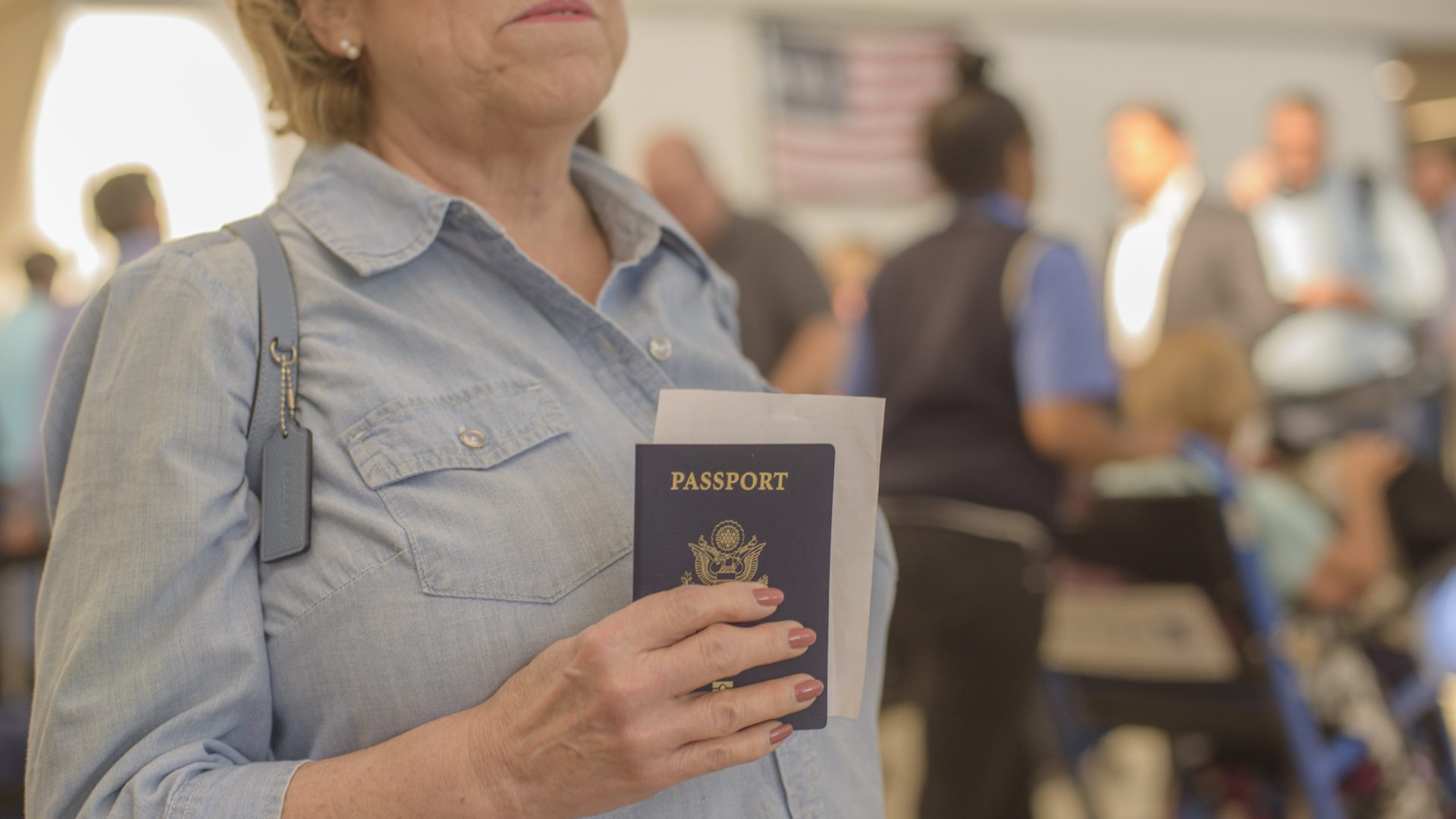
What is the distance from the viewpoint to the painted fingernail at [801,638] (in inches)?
30.4

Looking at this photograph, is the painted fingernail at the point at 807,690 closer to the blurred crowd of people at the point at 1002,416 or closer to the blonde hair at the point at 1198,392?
the blurred crowd of people at the point at 1002,416

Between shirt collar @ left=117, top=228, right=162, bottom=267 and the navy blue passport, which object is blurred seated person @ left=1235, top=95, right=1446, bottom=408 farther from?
the navy blue passport

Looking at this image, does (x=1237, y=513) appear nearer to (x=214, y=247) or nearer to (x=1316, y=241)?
(x=214, y=247)

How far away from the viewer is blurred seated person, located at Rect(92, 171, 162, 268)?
9.83ft

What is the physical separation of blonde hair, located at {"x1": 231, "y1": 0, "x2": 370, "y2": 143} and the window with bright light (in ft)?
16.7

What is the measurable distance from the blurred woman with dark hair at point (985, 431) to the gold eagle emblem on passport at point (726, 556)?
4.74 feet

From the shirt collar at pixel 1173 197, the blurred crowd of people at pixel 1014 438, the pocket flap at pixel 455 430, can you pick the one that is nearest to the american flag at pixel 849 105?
the shirt collar at pixel 1173 197

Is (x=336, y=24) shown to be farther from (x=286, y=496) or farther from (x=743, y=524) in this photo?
(x=743, y=524)

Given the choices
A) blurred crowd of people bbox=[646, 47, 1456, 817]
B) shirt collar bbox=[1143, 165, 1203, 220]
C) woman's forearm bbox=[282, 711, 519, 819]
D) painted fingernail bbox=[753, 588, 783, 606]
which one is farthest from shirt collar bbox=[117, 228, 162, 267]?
shirt collar bbox=[1143, 165, 1203, 220]

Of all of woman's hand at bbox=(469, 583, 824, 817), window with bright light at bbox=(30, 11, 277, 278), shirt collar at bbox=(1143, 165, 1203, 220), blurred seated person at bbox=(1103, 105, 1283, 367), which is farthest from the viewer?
window with bright light at bbox=(30, 11, 277, 278)

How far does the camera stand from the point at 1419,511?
2.63 metres

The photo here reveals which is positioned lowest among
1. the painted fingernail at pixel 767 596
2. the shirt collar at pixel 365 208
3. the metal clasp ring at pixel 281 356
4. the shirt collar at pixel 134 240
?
the painted fingernail at pixel 767 596

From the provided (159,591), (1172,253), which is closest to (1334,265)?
(1172,253)

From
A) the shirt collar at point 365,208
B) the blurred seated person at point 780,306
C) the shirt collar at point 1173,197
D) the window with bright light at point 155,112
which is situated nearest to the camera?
the shirt collar at point 365,208
